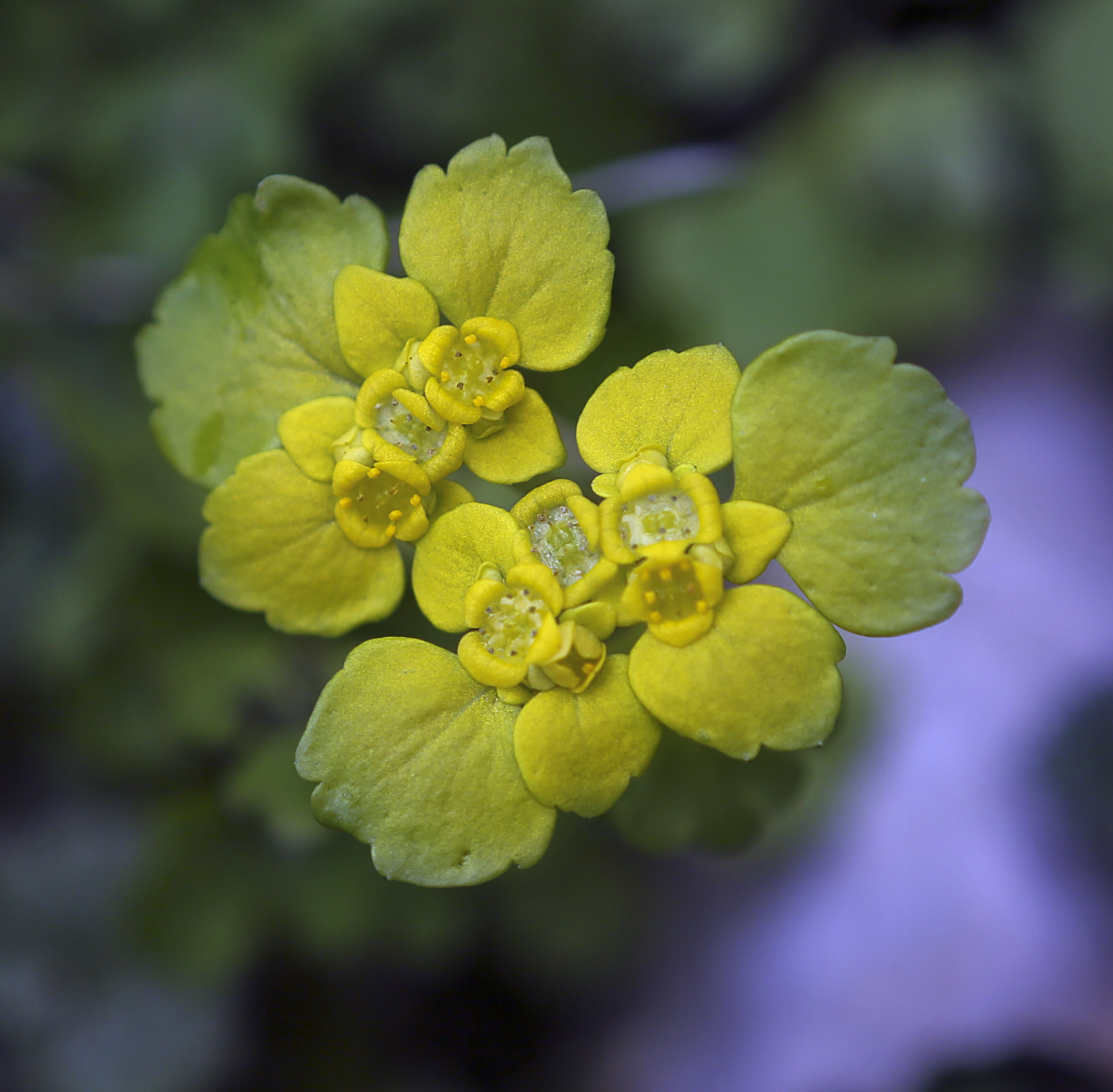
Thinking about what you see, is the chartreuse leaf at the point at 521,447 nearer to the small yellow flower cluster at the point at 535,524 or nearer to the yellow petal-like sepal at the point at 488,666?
the small yellow flower cluster at the point at 535,524

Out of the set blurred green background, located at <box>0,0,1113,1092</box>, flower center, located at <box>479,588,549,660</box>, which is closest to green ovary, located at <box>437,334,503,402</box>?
flower center, located at <box>479,588,549,660</box>

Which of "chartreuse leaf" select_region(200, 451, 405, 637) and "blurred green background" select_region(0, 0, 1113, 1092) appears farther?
"blurred green background" select_region(0, 0, 1113, 1092)

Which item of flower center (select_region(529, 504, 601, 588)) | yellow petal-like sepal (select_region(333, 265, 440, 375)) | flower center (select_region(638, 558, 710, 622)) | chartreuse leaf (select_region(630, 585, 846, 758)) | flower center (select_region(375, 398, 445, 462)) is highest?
yellow petal-like sepal (select_region(333, 265, 440, 375))

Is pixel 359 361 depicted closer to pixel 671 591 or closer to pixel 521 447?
pixel 521 447

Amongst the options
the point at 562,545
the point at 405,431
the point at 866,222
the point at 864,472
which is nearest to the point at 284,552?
the point at 405,431

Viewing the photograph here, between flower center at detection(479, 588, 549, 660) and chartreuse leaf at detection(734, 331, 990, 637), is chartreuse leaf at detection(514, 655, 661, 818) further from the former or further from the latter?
chartreuse leaf at detection(734, 331, 990, 637)

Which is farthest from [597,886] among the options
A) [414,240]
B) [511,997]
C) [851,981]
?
[414,240]

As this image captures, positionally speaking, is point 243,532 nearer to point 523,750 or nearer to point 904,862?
point 523,750
